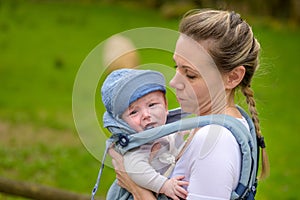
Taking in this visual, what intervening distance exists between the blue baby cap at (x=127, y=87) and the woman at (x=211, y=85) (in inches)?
5.1

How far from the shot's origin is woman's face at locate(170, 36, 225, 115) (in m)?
2.11

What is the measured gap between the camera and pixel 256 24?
1401 centimetres

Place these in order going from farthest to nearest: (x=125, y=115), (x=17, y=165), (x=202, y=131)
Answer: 1. (x=17, y=165)
2. (x=125, y=115)
3. (x=202, y=131)

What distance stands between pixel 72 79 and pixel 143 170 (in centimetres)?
835

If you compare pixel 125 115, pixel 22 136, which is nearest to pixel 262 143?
pixel 125 115

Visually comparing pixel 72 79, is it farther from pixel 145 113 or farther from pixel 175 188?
pixel 175 188

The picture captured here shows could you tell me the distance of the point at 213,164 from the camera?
1.98 m

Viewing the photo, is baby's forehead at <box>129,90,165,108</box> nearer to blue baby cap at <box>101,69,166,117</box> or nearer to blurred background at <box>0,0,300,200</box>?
blue baby cap at <box>101,69,166,117</box>

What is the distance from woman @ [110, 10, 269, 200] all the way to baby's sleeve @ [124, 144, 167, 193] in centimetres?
4

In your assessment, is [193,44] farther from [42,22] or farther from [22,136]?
[42,22]

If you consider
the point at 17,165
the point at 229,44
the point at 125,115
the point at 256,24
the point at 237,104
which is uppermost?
the point at 256,24

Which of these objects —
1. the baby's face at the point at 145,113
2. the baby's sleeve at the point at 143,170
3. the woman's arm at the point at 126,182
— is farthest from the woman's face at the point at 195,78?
the woman's arm at the point at 126,182

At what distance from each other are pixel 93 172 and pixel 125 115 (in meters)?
4.52

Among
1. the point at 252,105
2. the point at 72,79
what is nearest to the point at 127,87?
the point at 252,105
